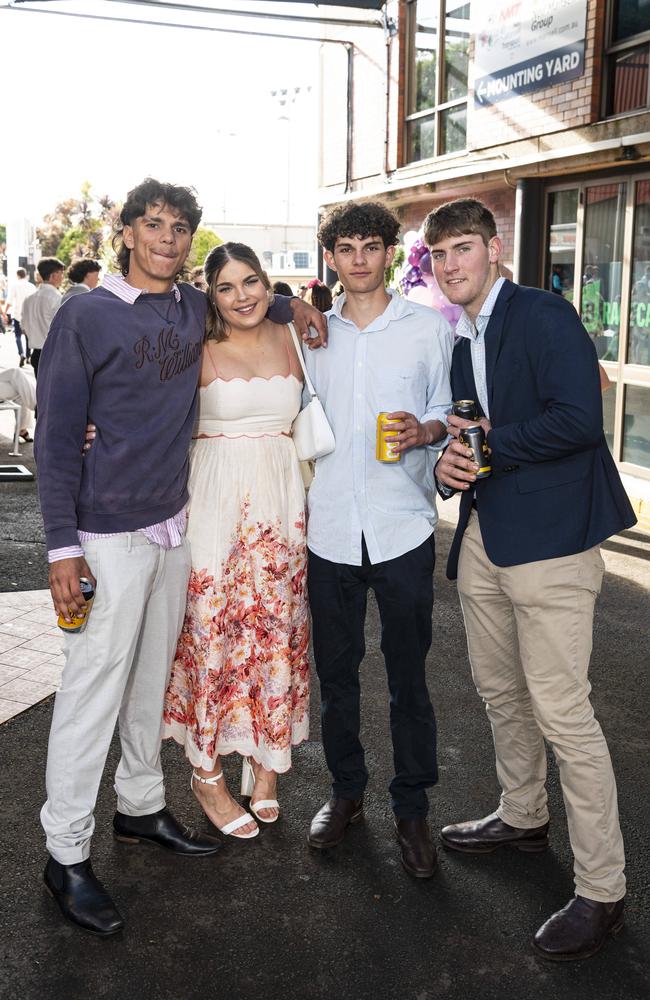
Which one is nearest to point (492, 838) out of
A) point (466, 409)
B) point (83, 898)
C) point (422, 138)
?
point (83, 898)

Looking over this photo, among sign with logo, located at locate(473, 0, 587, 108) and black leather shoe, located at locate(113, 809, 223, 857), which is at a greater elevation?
sign with logo, located at locate(473, 0, 587, 108)

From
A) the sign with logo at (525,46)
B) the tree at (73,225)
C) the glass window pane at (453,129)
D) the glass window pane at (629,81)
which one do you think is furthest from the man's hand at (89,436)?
the tree at (73,225)

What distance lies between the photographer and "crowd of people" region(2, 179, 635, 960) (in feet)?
9.75

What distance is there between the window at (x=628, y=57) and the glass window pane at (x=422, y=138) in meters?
4.32

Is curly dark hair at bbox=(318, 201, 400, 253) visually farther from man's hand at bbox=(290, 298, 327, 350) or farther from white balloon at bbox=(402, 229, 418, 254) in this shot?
white balloon at bbox=(402, 229, 418, 254)

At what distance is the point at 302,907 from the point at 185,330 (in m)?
1.90

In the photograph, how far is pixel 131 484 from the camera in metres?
3.09

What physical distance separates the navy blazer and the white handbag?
0.55m

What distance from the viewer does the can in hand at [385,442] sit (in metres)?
3.11

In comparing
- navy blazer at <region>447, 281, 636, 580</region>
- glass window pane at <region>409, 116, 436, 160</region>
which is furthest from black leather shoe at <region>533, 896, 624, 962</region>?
glass window pane at <region>409, 116, 436, 160</region>

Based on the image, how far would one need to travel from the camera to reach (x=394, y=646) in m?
3.46

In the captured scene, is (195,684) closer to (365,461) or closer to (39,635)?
(365,461)

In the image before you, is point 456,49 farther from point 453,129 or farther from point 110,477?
point 110,477

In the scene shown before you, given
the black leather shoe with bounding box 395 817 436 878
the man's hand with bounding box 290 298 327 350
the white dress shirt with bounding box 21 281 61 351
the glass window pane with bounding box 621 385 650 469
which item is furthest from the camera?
the white dress shirt with bounding box 21 281 61 351
